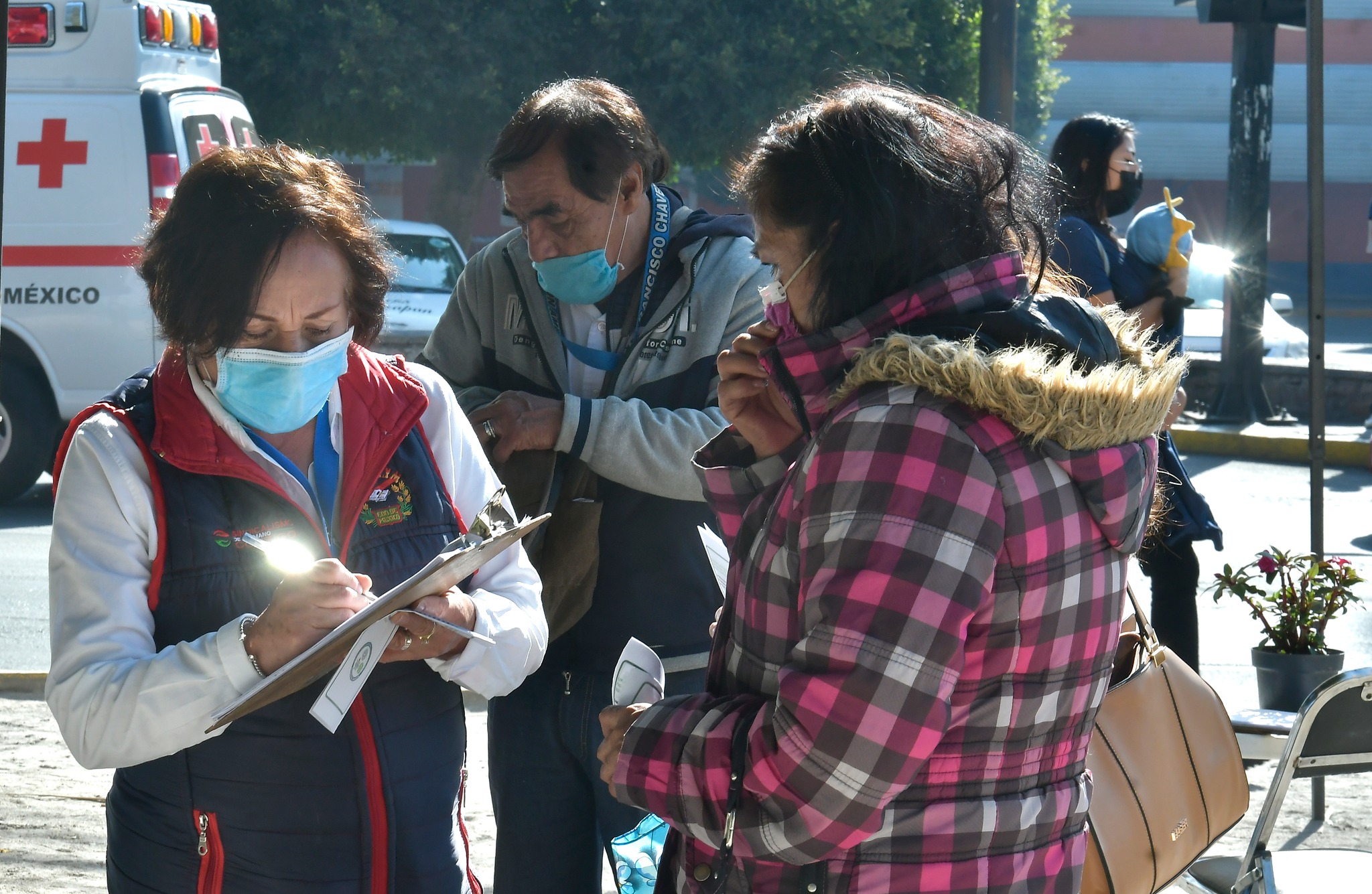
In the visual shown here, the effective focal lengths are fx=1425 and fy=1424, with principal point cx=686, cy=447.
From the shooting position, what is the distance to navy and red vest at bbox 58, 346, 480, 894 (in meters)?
1.83

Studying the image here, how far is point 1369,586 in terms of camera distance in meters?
7.30

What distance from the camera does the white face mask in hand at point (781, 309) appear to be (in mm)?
1658

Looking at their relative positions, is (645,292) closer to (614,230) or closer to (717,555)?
(614,230)

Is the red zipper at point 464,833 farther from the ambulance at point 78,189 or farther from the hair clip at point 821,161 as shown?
the ambulance at point 78,189

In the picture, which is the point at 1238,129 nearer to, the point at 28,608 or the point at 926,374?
the point at 28,608

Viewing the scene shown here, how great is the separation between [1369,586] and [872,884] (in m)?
6.64

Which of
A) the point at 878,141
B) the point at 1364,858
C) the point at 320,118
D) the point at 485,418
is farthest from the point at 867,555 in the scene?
the point at 320,118

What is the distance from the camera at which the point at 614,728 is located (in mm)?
1737

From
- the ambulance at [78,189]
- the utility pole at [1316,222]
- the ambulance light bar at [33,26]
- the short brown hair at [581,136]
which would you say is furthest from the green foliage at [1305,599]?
the ambulance light bar at [33,26]

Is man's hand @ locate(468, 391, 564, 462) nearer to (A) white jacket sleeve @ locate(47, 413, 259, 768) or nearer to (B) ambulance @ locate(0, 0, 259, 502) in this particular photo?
(A) white jacket sleeve @ locate(47, 413, 259, 768)

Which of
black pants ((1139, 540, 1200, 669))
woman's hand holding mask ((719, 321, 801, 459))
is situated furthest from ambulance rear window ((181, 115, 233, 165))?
woman's hand holding mask ((719, 321, 801, 459))

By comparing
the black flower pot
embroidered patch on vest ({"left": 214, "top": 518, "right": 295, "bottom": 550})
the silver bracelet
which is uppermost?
embroidered patch on vest ({"left": 214, "top": 518, "right": 295, "bottom": 550})

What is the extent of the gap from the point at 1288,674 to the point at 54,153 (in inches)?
289

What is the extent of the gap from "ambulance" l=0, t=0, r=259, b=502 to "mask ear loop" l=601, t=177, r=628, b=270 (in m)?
6.34
